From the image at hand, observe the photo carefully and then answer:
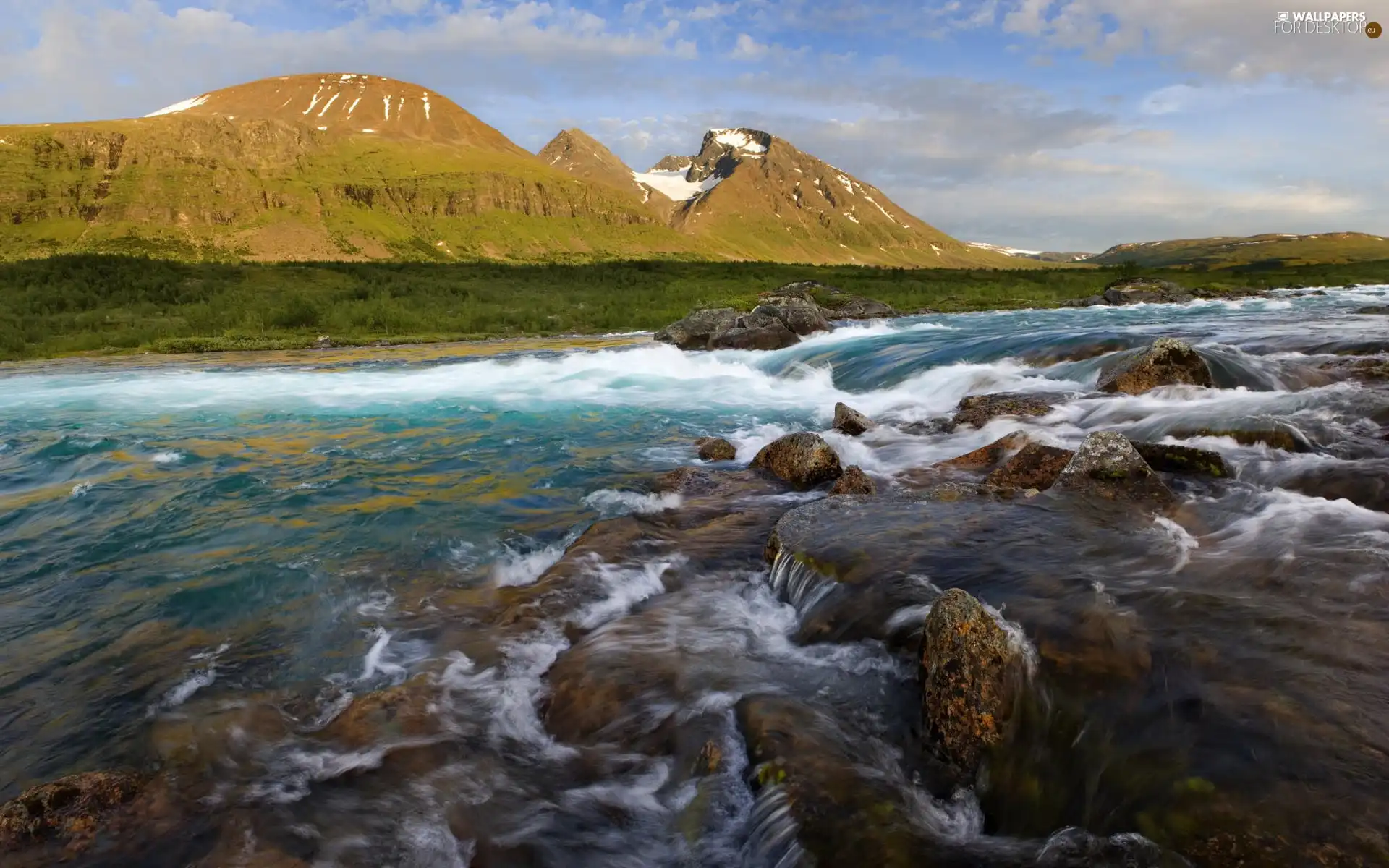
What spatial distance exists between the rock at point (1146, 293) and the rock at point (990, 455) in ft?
131

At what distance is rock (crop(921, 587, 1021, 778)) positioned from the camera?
3809mm

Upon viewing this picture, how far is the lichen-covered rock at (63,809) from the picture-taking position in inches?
138

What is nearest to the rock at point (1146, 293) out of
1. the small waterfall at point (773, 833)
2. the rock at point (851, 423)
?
the rock at point (851, 423)

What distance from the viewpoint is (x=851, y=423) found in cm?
1245

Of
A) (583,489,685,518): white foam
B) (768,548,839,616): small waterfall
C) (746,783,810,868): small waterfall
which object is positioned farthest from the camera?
(583,489,685,518): white foam

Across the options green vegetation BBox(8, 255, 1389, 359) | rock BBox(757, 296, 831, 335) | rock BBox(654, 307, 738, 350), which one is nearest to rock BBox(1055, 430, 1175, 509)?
rock BBox(654, 307, 738, 350)

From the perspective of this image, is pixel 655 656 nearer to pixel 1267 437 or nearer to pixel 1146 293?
pixel 1267 437

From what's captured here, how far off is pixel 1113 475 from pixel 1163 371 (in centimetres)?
654

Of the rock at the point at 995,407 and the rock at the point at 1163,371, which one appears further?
the rock at the point at 995,407

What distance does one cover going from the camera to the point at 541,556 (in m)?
7.44

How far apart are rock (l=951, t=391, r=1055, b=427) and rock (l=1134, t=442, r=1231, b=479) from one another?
4.02 meters

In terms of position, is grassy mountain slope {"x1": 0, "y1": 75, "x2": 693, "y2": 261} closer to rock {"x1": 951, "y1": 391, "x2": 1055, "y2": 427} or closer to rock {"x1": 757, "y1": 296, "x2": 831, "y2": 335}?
rock {"x1": 757, "y1": 296, "x2": 831, "y2": 335}

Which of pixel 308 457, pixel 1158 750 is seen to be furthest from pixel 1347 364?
pixel 308 457

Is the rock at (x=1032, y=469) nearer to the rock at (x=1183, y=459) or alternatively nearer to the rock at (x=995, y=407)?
the rock at (x=1183, y=459)
